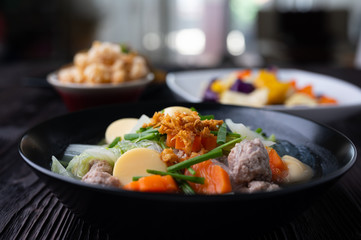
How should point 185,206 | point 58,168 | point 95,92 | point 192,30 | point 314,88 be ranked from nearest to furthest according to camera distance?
point 185,206, point 58,168, point 95,92, point 314,88, point 192,30

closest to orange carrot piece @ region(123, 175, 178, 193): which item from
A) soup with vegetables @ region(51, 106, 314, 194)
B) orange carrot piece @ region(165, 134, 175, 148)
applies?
soup with vegetables @ region(51, 106, 314, 194)

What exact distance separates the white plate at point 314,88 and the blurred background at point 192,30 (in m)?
3.93

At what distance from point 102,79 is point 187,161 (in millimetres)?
1241

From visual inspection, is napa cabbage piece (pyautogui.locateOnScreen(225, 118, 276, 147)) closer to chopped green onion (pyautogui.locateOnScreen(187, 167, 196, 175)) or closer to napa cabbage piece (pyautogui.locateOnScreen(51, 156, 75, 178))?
chopped green onion (pyautogui.locateOnScreen(187, 167, 196, 175))

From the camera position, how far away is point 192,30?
307 inches

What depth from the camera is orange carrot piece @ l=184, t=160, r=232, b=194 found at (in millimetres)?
918

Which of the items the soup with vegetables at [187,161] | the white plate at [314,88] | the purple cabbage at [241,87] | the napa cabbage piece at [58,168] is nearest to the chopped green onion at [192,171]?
the soup with vegetables at [187,161]

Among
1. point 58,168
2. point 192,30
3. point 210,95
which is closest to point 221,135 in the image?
point 58,168

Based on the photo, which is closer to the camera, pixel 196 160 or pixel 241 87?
pixel 196 160

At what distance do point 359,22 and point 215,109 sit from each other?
7428 mm

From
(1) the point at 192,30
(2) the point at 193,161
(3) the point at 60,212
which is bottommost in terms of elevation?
(3) the point at 60,212

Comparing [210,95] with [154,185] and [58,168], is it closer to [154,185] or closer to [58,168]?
[58,168]

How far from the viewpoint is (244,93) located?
228cm

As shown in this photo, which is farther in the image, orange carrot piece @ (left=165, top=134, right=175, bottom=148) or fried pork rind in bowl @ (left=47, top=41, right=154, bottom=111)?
fried pork rind in bowl @ (left=47, top=41, right=154, bottom=111)
